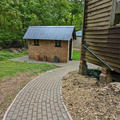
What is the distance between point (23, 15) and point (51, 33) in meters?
8.15

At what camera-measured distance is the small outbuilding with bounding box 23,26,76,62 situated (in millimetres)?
10992

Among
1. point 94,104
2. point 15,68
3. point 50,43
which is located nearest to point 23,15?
point 50,43

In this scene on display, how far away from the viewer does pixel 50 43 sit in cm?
1153

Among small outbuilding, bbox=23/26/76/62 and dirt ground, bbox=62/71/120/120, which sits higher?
small outbuilding, bbox=23/26/76/62

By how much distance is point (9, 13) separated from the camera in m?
17.5

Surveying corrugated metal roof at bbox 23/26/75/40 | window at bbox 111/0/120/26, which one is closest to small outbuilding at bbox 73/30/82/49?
corrugated metal roof at bbox 23/26/75/40

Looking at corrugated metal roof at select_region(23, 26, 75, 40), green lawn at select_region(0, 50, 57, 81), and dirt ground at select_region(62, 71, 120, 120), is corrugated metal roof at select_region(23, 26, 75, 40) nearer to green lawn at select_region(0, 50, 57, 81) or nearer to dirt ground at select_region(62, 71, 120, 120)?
green lawn at select_region(0, 50, 57, 81)

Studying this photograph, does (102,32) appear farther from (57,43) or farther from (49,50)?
(49,50)

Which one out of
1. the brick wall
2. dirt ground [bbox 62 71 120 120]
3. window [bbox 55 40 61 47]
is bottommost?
dirt ground [bbox 62 71 120 120]

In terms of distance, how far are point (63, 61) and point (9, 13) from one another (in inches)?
532

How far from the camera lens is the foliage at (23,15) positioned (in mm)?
16955

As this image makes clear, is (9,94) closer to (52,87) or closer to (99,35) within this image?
(52,87)

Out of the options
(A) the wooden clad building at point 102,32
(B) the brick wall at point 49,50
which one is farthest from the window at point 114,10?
(B) the brick wall at point 49,50

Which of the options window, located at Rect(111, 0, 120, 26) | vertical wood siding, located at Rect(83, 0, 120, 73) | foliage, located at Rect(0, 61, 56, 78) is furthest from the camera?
foliage, located at Rect(0, 61, 56, 78)
